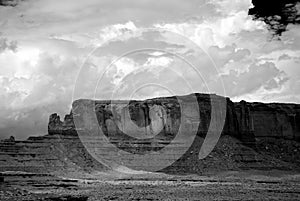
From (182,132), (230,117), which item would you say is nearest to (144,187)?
(182,132)

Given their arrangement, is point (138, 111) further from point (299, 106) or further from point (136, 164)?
point (299, 106)

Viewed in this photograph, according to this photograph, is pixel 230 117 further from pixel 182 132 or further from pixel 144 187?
pixel 144 187

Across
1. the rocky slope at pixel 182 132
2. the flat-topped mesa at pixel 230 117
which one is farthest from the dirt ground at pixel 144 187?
the flat-topped mesa at pixel 230 117

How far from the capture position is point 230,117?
4532 inches

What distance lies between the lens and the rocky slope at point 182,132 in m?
86.3

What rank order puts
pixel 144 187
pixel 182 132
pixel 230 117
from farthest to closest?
pixel 230 117
pixel 182 132
pixel 144 187

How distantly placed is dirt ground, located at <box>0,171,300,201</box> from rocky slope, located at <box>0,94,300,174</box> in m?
7.93

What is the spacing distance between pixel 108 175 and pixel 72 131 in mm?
25040

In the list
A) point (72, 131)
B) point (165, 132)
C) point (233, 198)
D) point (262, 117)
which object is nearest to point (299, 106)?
point (262, 117)

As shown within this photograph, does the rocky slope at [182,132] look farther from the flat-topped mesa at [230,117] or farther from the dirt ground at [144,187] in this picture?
the dirt ground at [144,187]

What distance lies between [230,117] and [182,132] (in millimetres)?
13715

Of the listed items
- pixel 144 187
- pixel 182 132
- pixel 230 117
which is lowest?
pixel 144 187

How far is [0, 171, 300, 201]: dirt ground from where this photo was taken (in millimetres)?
42812

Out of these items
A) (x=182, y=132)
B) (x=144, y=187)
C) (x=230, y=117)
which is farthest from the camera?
(x=230, y=117)
